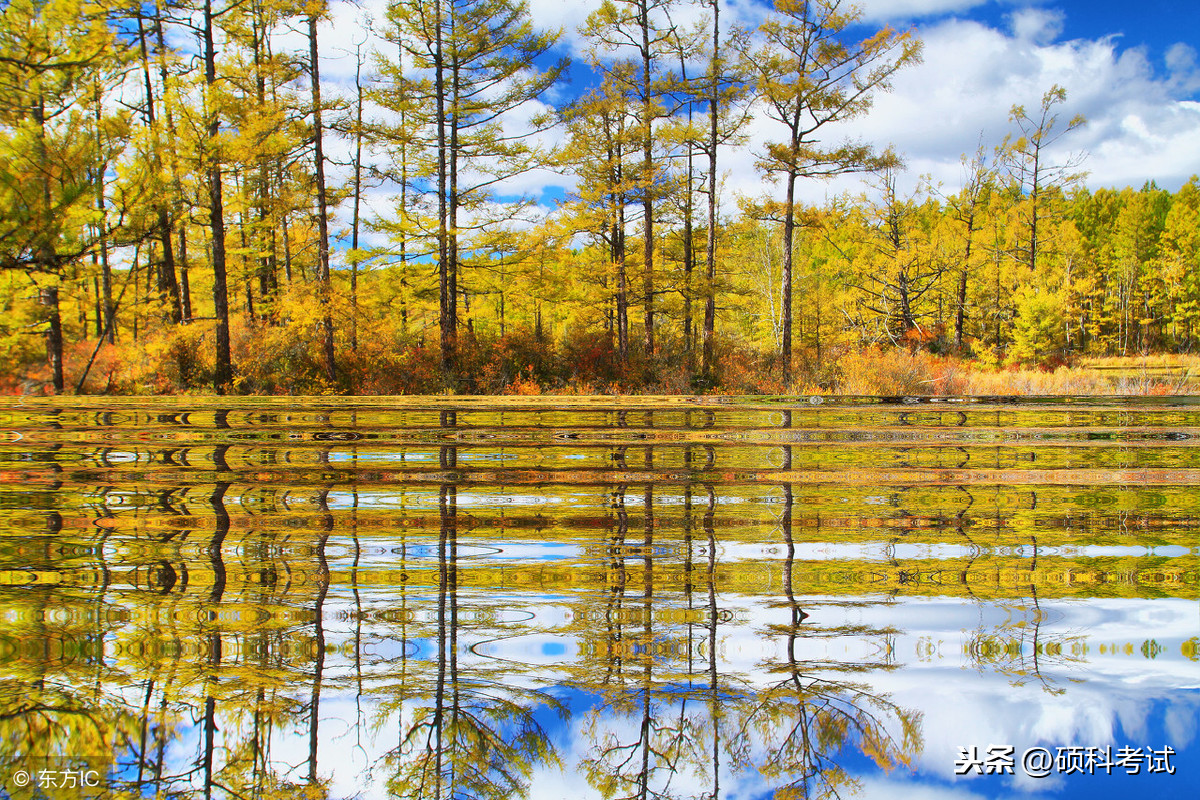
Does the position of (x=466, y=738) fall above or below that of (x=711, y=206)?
below

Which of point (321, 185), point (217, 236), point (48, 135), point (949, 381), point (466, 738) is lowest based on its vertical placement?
point (466, 738)

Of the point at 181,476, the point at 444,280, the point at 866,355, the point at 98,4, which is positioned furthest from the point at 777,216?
the point at 181,476

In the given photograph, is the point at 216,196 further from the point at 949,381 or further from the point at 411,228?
the point at 949,381

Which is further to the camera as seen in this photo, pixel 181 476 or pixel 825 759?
pixel 181 476

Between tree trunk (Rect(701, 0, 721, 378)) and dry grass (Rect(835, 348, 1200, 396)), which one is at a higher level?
tree trunk (Rect(701, 0, 721, 378))

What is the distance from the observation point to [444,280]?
15320 millimetres

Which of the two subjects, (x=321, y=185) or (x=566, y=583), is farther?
(x=321, y=185)

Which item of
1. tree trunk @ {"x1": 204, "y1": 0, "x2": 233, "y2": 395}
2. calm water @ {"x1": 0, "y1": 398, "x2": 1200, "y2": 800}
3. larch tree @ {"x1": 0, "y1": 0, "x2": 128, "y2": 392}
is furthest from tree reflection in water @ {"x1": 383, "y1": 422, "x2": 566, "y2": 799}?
tree trunk @ {"x1": 204, "y1": 0, "x2": 233, "y2": 395}

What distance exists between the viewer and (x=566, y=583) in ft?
5.26

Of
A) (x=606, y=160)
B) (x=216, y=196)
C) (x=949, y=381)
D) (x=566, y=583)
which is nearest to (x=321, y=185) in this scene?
(x=216, y=196)

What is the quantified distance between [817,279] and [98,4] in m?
32.6

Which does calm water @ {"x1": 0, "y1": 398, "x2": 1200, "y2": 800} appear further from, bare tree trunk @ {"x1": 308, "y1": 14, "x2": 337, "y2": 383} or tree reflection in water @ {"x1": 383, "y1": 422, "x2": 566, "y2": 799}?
bare tree trunk @ {"x1": 308, "y1": 14, "x2": 337, "y2": 383}

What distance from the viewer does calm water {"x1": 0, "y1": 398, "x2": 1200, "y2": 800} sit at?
1129 millimetres

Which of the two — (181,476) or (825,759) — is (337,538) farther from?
(825,759)
